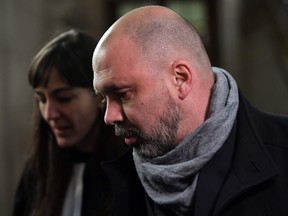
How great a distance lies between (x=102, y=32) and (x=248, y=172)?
557 centimetres

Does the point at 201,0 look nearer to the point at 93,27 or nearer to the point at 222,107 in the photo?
the point at 93,27

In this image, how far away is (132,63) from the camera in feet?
6.34

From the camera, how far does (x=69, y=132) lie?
2.59 m

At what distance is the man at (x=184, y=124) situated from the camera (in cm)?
190

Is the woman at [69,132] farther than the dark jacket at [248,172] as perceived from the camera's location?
Yes

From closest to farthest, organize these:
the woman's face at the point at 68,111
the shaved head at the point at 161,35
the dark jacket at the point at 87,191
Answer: the shaved head at the point at 161,35, the dark jacket at the point at 87,191, the woman's face at the point at 68,111

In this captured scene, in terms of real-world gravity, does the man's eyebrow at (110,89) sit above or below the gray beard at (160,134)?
above

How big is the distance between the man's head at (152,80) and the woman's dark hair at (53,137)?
588mm

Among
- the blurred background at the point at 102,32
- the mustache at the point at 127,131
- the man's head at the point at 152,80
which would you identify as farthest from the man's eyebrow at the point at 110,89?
the blurred background at the point at 102,32

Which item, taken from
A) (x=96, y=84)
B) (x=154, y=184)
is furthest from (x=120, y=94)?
(x=154, y=184)

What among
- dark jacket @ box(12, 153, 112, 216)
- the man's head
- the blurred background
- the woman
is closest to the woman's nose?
the woman

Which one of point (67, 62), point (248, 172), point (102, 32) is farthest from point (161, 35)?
point (102, 32)

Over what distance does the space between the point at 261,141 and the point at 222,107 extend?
17 centimetres

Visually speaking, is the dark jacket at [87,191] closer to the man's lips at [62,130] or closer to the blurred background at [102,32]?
the man's lips at [62,130]
